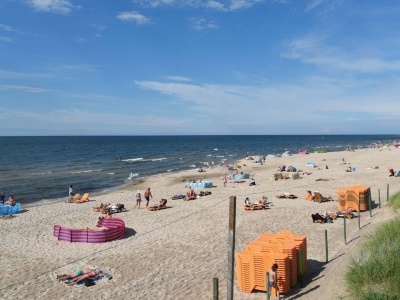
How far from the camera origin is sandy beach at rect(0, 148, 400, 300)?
11.1 meters

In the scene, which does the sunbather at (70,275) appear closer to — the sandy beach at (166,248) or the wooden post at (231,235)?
the sandy beach at (166,248)

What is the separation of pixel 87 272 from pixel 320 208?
14.0 meters

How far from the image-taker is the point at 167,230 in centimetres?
1798

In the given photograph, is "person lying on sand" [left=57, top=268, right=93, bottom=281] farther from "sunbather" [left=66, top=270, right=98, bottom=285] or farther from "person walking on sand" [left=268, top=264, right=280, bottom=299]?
"person walking on sand" [left=268, top=264, right=280, bottom=299]

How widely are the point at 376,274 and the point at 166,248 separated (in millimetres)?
9027

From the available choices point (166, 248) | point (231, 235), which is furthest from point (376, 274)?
point (166, 248)

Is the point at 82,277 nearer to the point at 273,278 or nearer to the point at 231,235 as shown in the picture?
the point at 273,278

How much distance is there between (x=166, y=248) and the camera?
15.1 metres

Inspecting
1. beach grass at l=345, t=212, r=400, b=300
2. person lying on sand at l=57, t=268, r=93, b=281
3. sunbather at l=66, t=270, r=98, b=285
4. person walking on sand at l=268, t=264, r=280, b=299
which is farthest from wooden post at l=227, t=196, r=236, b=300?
person lying on sand at l=57, t=268, r=93, b=281

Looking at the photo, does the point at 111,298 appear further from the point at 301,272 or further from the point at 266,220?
the point at 266,220

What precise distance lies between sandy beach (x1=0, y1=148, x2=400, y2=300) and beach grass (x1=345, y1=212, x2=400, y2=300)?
2.36ft

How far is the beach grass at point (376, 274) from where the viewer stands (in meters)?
7.14

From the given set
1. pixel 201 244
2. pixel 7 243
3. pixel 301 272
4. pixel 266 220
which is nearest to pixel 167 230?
pixel 201 244

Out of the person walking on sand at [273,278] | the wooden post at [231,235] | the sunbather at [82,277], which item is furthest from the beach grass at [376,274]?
the sunbather at [82,277]
